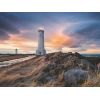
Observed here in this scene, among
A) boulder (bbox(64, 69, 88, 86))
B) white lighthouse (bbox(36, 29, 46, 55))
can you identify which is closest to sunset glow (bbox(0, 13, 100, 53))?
white lighthouse (bbox(36, 29, 46, 55))

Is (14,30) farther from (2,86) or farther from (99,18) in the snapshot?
(99,18)

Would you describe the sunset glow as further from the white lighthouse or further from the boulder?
the boulder

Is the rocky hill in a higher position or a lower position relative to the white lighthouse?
lower

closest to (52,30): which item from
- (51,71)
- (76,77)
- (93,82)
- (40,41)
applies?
(40,41)

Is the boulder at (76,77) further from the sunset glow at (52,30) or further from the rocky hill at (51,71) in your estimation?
the sunset glow at (52,30)

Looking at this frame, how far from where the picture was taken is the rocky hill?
5273 mm

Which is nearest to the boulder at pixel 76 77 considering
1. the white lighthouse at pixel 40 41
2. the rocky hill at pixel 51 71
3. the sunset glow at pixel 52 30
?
the rocky hill at pixel 51 71

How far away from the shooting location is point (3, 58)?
533 cm

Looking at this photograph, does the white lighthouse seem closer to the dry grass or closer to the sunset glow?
the sunset glow

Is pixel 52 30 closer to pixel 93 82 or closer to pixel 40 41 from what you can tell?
pixel 40 41

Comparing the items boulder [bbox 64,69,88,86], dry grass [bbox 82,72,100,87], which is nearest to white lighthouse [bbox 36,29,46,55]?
boulder [bbox 64,69,88,86]

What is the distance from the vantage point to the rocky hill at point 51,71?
527 cm
